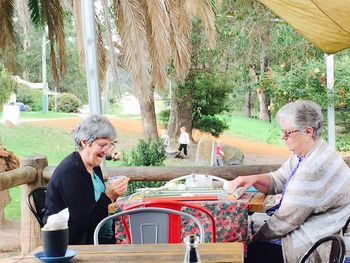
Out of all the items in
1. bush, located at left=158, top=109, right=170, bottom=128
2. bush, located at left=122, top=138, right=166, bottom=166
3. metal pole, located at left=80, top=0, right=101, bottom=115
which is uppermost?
metal pole, located at left=80, top=0, right=101, bottom=115

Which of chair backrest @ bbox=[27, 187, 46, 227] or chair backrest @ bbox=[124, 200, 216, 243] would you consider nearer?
chair backrest @ bbox=[124, 200, 216, 243]

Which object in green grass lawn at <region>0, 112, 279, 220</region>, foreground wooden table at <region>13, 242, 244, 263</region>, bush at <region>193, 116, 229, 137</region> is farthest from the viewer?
green grass lawn at <region>0, 112, 279, 220</region>

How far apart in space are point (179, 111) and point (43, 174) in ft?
42.3

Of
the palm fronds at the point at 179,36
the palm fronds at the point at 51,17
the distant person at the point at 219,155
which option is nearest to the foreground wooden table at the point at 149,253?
the palm fronds at the point at 179,36

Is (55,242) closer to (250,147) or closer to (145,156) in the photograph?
(145,156)

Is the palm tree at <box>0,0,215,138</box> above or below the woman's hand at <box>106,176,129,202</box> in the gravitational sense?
above

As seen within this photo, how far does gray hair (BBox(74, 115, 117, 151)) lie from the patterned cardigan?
0.89 m

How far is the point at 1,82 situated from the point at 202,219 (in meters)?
13.0

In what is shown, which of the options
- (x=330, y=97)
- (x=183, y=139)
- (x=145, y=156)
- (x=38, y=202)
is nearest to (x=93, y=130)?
(x=38, y=202)

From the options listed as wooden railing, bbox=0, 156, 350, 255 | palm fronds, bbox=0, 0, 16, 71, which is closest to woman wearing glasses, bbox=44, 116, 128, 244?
wooden railing, bbox=0, 156, 350, 255

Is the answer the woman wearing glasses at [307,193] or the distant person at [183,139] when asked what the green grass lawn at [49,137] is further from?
the woman wearing glasses at [307,193]

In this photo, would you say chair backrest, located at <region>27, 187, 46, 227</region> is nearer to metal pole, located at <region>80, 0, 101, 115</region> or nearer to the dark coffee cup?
the dark coffee cup

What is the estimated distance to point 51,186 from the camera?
3.14 m

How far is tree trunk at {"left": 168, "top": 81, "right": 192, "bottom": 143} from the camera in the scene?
1711 centimetres
